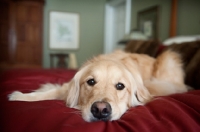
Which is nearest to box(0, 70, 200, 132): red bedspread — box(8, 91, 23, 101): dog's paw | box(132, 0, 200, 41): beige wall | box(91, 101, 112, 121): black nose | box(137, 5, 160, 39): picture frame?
box(91, 101, 112, 121): black nose

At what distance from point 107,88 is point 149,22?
145 inches

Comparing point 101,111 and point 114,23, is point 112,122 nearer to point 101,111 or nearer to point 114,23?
point 101,111

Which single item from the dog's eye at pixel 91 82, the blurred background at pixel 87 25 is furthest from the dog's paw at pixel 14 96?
the blurred background at pixel 87 25

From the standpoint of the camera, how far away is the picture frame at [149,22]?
4.39 m

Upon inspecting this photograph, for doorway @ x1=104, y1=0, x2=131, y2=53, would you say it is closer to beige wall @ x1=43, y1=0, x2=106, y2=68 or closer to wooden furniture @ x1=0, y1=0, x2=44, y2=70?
beige wall @ x1=43, y1=0, x2=106, y2=68

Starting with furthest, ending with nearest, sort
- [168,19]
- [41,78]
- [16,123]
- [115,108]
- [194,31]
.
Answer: [168,19] < [194,31] < [41,78] < [115,108] < [16,123]

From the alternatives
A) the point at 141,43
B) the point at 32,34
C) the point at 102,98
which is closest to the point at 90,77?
the point at 102,98

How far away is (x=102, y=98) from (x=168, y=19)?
11.4 ft

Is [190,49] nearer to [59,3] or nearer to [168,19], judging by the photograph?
[168,19]

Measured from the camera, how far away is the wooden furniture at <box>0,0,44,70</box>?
533 cm

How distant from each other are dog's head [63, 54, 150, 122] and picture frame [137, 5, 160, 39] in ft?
10.3

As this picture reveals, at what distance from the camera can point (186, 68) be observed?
1.92 metres

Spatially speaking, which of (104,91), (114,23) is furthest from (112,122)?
(114,23)

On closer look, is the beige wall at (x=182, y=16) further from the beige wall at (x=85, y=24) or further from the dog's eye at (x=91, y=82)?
the dog's eye at (x=91, y=82)
